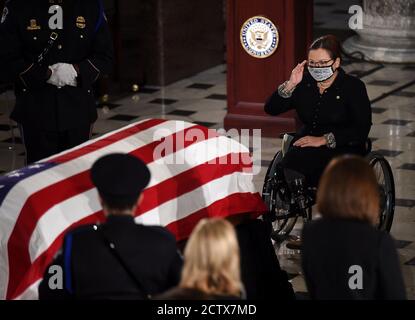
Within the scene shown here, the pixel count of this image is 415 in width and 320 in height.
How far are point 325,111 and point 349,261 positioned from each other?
8.27ft

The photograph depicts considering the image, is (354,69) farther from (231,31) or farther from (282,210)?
(282,210)

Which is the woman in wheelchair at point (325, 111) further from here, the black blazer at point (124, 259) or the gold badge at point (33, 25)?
the black blazer at point (124, 259)

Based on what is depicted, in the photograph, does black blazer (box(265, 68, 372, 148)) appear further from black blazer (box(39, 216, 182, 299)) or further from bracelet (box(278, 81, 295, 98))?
black blazer (box(39, 216, 182, 299))

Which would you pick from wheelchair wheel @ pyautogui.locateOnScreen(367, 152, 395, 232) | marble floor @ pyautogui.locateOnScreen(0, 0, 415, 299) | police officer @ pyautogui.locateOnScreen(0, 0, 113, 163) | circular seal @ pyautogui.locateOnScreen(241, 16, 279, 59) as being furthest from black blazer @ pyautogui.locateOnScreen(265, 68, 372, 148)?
circular seal @ pyautogui.locateOnScreen(241, 16, 279, 59)

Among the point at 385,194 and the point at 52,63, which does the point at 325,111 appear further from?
the point at 52,63

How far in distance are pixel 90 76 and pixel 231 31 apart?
126 inches

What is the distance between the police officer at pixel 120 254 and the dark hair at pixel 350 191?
523 mm

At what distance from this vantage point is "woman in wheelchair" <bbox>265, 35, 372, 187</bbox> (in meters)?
6.22

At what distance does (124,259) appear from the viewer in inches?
145

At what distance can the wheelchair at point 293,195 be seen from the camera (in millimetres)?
6301

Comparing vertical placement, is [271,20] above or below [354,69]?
above

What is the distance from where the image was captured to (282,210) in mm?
6453

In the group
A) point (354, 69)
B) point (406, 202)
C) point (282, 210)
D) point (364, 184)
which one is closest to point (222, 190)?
point (282, 210)

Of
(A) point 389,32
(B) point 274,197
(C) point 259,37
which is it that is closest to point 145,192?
(B) point 274,197
